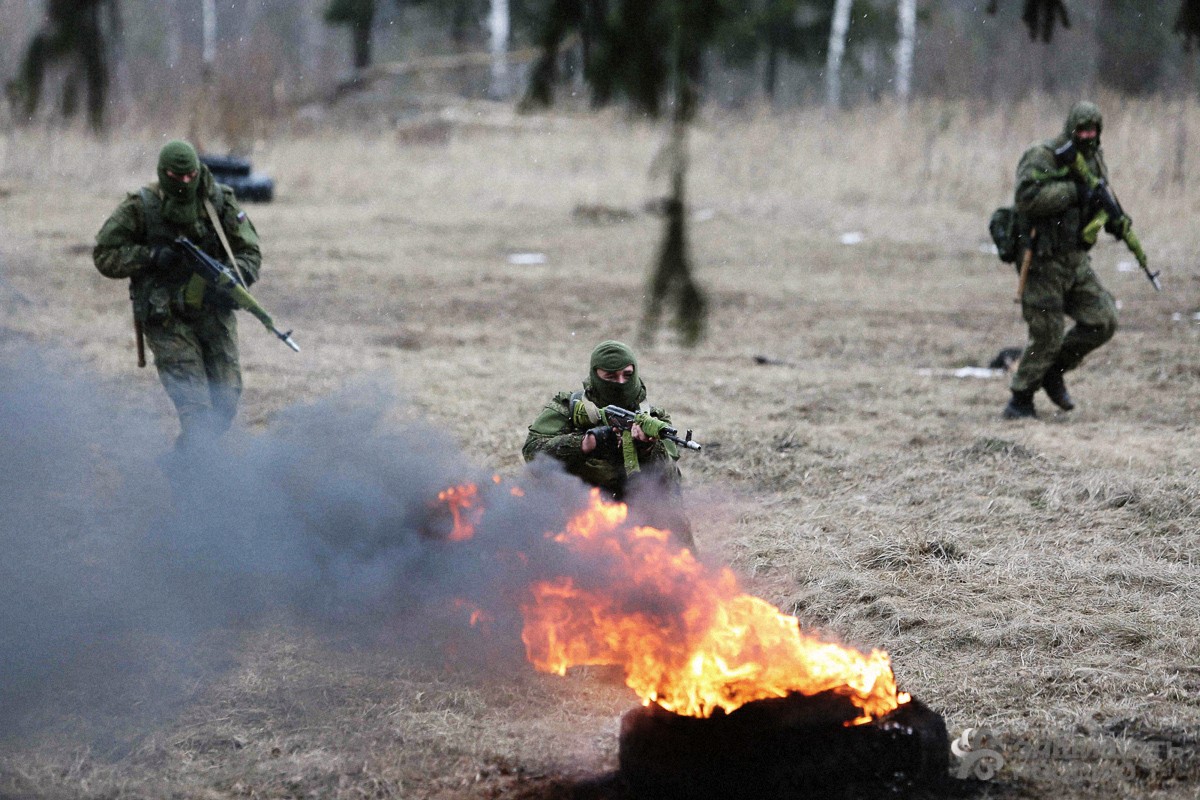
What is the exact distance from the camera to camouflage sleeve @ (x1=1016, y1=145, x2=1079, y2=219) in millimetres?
7387

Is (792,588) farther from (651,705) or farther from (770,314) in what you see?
(770,314)

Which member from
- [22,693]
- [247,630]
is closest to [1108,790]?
[247,630]

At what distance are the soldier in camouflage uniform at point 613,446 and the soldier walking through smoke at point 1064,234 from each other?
3214 mm

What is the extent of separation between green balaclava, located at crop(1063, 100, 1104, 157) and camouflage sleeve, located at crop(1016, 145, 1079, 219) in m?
0.15

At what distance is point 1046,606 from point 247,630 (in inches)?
132

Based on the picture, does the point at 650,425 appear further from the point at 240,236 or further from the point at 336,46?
the point at 336,46

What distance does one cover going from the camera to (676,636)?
14.1 ft

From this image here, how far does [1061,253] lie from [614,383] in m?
3.52

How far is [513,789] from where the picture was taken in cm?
400

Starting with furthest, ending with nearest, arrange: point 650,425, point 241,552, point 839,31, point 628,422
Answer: point 241,552, point 628,422, point 650,425, point 839,31

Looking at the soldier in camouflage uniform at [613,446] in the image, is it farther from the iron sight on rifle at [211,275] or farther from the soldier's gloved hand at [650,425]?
the iron sight on rifle at [211,275]

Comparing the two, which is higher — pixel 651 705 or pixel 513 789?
pixel 651 705

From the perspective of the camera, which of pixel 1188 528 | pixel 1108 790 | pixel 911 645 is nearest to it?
pixel 1108 790

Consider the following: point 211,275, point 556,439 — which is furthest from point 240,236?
point 556,439
